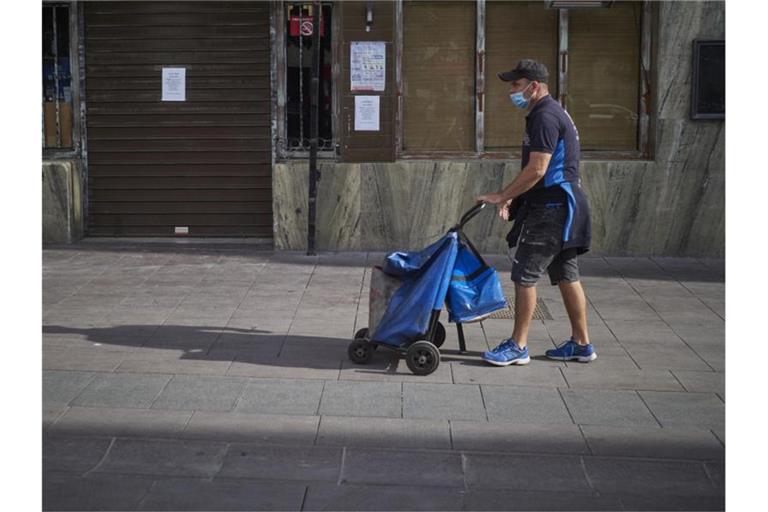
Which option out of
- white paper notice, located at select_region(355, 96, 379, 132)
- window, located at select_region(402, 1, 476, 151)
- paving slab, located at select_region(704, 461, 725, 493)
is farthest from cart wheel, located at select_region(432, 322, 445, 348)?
window, located at select_region(402, 1, 476, 151)

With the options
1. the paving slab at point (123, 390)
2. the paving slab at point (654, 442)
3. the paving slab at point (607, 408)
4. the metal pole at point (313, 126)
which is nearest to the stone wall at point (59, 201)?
the metal pole at point (313, 126)

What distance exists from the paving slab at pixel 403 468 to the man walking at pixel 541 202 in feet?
6.05

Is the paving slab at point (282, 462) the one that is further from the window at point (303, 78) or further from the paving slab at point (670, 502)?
the window at point (303, 78)

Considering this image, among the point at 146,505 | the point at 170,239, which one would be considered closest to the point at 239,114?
the point at 170,239

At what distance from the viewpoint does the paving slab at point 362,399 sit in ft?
20.1

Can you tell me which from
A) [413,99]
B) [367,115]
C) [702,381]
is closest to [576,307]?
[702,381]

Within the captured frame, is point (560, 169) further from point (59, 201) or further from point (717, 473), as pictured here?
point (59, 201)

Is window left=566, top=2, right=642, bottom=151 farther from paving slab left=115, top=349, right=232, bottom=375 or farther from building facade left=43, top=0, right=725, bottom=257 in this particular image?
paving slab left=115, top=349, right=232, bottom=375

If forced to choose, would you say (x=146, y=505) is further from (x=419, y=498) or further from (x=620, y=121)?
(x=620, y=121)

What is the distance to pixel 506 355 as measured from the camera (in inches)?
282

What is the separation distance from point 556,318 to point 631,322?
1.91ft

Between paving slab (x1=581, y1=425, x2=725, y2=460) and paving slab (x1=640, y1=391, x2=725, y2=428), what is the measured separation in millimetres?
149

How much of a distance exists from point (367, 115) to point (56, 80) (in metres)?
3.58

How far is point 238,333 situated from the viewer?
26.3 feet
